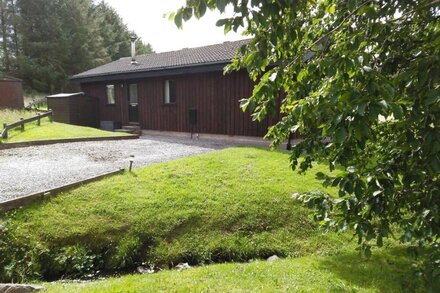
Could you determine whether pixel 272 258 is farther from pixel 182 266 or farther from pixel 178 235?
pixel 178 235

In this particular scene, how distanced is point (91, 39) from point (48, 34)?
13.2 feet

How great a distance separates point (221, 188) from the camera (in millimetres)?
6457

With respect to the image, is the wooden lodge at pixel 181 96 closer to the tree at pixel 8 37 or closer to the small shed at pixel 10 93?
the small shed at pixel 10 93

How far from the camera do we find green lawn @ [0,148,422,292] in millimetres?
4227

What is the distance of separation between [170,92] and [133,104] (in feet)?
8.70

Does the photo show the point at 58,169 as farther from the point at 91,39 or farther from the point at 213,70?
the point at 91,39

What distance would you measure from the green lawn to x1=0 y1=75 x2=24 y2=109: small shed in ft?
55.8

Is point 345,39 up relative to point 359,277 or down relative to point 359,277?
up

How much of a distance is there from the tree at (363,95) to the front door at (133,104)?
13813 mm

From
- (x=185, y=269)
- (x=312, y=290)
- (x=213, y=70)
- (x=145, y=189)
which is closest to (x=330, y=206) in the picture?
(x=312, y=290)

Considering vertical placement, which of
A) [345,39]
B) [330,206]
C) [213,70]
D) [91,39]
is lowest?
[330,206]

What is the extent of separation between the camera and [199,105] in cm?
1320

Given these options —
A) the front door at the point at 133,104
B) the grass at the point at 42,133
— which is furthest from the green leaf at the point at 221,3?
the front door at the point at 133,104

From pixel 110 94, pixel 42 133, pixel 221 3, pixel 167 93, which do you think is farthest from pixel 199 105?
pixel 221 3
